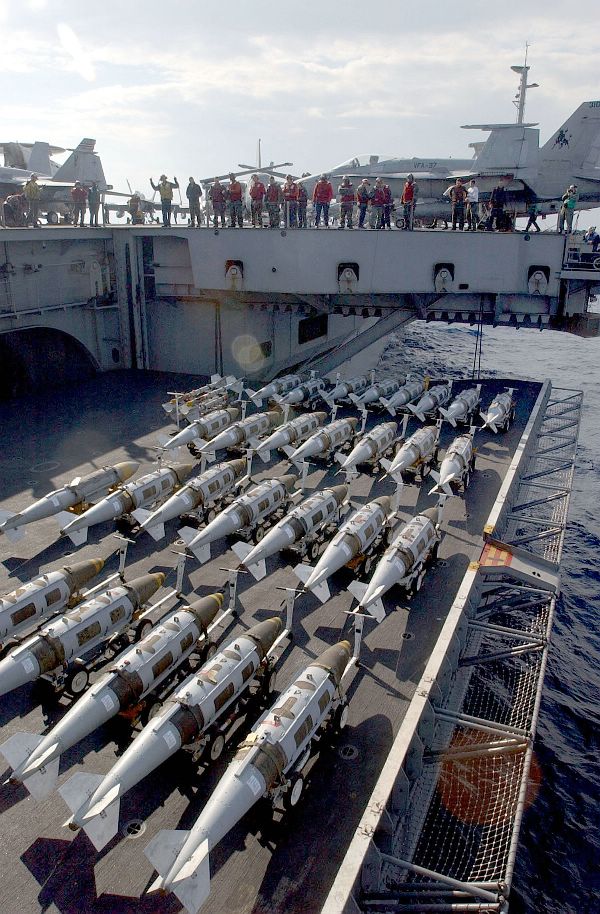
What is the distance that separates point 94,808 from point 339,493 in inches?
545

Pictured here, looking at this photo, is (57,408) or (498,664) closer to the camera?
(498,664)

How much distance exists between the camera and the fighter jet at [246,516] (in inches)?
797

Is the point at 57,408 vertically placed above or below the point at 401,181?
below

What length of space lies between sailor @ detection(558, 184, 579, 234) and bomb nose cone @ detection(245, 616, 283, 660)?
27152 mm

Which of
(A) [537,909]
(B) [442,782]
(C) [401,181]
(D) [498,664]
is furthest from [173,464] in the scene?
(C) [401,181]

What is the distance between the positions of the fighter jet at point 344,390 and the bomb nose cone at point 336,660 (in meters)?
20.7


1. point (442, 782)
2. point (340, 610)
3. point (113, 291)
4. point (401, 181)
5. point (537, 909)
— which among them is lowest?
point (537, 909)

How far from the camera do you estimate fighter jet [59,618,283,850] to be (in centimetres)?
1125

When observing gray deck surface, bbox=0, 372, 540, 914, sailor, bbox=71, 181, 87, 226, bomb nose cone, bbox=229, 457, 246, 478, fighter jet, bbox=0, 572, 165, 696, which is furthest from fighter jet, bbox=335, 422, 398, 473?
sailor, bbox=71, 181, 87, 226

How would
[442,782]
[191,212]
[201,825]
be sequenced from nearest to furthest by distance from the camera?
1. [201,825]
2. [442,782]
3. [191,212]

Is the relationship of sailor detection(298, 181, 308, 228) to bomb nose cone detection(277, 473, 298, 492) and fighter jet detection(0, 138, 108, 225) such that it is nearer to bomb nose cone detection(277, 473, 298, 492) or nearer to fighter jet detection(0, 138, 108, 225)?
fighter jet detection(0, 138, 108, 225)

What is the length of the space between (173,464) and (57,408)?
39.3 feet

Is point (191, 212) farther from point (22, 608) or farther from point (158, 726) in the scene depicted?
point (158, 726)

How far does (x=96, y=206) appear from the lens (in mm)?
40062
